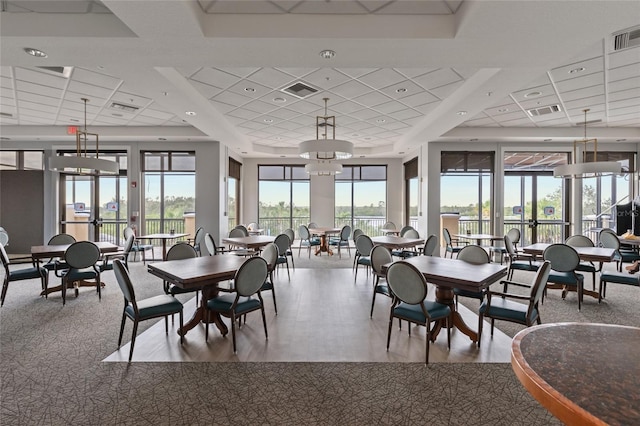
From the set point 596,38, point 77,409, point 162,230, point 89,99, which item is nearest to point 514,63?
point 596,38

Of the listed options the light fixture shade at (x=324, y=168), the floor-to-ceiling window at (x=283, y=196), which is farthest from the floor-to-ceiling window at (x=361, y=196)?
the light fixture shade at (x=324, y=168)

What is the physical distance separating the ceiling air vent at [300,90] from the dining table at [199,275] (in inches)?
118

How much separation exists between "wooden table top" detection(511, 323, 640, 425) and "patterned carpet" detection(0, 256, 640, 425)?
1.10m

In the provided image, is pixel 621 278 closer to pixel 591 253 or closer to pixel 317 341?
pixel 591 253

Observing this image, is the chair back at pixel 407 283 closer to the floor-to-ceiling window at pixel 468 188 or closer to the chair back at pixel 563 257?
the chair back at pixel 563 257

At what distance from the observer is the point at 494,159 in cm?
880

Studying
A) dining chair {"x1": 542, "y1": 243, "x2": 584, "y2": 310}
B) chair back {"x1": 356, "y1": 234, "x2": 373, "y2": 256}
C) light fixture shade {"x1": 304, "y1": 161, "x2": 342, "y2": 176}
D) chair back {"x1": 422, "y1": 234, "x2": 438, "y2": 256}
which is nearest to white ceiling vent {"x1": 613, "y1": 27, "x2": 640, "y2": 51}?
dining chair {"x1": 542, "y1": 243, "x2": 584, "y2": 310}

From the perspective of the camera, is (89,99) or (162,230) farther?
(162,230)

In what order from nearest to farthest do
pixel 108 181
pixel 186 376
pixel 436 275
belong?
pixel 186 376 → pixel 436 275 → pixel 108 181

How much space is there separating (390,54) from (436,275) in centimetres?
250

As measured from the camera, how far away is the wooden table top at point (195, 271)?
324 cm

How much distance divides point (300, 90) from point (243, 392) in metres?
4.53

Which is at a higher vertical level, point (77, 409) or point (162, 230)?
point (162, 230)

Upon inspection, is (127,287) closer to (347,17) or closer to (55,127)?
(347,17)
